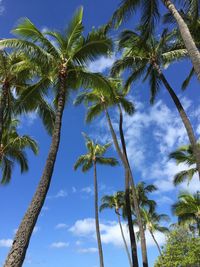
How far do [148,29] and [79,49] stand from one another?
4.28 metres

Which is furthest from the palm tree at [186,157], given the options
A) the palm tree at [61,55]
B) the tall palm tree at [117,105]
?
the palm tree at [61,55]

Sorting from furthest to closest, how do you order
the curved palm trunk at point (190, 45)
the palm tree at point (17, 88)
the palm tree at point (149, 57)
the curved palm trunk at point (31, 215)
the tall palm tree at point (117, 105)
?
the tall palm tree at point (117, 105), the palm tree at point (149, 57), the palm tree at point (17, 88), the curved palm trunk at point (190, 45), the curved palm trunk at point (31, 215)

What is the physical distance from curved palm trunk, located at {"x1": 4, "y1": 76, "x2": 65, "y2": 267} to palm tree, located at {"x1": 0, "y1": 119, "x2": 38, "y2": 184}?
44.6 feet

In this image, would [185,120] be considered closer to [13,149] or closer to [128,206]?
[128,206]

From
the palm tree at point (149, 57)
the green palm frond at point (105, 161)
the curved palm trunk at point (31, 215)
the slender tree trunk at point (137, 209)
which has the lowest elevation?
the curved palm trunk at point (31, 215)

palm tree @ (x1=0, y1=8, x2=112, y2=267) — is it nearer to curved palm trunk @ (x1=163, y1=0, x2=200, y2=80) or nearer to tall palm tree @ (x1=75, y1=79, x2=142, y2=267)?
curved palm trunk @ (x1=163, y1=0, x2=200, y2=80)

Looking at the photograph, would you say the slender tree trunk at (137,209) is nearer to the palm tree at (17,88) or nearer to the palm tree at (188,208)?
the palm tree at (17,88)

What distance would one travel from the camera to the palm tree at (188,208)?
1463 inches

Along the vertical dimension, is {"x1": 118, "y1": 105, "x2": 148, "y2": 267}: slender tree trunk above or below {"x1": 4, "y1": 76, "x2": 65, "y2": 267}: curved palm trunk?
above

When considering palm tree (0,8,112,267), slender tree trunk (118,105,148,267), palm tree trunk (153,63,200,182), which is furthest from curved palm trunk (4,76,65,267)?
slender tree trunk (118,105,148,267)

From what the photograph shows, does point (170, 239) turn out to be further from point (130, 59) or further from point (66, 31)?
point (66, 31)

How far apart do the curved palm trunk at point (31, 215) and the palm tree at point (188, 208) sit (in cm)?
2571

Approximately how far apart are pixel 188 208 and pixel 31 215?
93.7ft

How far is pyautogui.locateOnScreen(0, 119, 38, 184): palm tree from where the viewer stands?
90.0 feet
